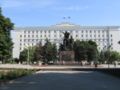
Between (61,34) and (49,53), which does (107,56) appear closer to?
(49,53)

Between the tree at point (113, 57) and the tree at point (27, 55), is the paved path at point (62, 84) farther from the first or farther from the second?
the tree at point (113, 57)

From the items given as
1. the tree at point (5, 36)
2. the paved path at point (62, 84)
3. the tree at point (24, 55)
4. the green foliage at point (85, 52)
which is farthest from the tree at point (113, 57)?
the paved path at point (62, 84)

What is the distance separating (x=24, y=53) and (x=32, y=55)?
8.60 metres

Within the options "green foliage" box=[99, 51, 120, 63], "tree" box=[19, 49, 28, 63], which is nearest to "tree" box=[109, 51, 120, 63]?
"green foliage" box=[99, 51, 120, 63]

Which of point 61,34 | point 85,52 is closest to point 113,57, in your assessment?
point 85,52

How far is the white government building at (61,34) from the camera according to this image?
183 metres

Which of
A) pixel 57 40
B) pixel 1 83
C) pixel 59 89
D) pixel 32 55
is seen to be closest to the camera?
pixel 59 89

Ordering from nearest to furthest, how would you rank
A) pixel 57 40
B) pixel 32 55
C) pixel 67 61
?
pixel 67 61, pixel 32 55, pixel 57 40

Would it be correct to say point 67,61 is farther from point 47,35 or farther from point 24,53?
point 47,35

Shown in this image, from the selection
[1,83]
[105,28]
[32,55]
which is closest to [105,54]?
[32,55]

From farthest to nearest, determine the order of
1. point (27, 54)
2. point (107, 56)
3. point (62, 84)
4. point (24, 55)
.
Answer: point (24, 55)
point (27, 54)
point (107, 56)
point (62, 84)

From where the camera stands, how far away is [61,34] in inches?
7195

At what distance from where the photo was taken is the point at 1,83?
22359 millimetres

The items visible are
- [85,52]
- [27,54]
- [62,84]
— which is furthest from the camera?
[27,54]
